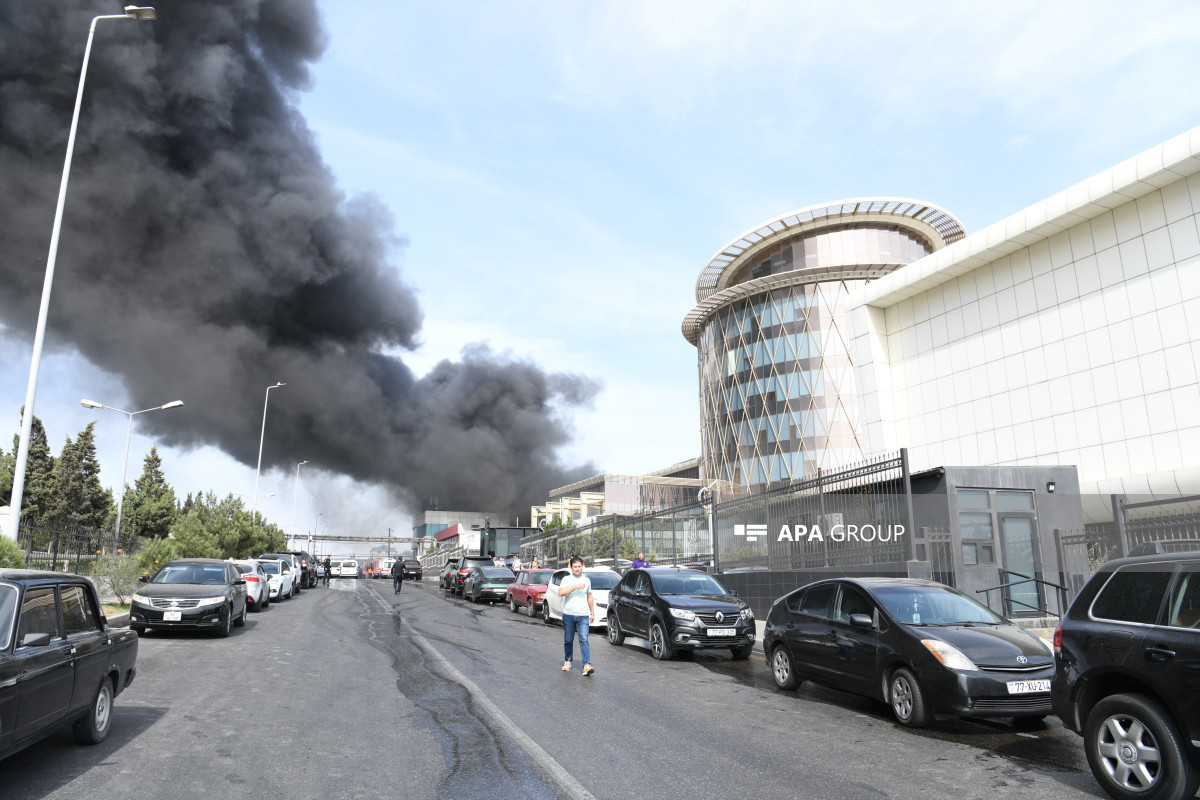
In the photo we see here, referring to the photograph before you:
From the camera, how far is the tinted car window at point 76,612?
5.87 m

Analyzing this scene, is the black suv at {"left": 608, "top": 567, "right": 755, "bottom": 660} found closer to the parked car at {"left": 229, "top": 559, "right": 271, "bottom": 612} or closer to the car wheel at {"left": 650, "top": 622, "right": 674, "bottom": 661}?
the car wheel at {"left": 650, "top": 622, "right": 674, "bottom": 661}

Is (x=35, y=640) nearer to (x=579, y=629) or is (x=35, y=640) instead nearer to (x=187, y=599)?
(x=579, y=629)

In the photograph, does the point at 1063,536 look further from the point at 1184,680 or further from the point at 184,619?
the point at 184,619

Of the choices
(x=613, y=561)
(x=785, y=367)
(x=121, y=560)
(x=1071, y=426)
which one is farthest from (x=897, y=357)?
(x=121, y=560)

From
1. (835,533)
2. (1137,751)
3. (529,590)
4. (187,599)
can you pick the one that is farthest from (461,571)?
(1137,751)

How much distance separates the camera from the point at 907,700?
291 inches

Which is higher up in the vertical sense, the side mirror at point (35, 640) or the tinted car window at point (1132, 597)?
the tinted car window at point (1132, 597)

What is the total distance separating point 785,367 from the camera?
67875mm

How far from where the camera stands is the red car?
73.6 feet

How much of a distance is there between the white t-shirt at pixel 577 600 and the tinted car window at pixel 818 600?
108 inches

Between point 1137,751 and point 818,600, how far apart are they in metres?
4.64

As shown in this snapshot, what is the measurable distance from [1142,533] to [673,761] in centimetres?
1117

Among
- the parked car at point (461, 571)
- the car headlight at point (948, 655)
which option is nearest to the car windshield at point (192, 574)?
the car headlight at point (948, 655)

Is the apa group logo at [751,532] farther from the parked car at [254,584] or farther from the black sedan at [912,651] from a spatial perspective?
the parked car at [254,584]
